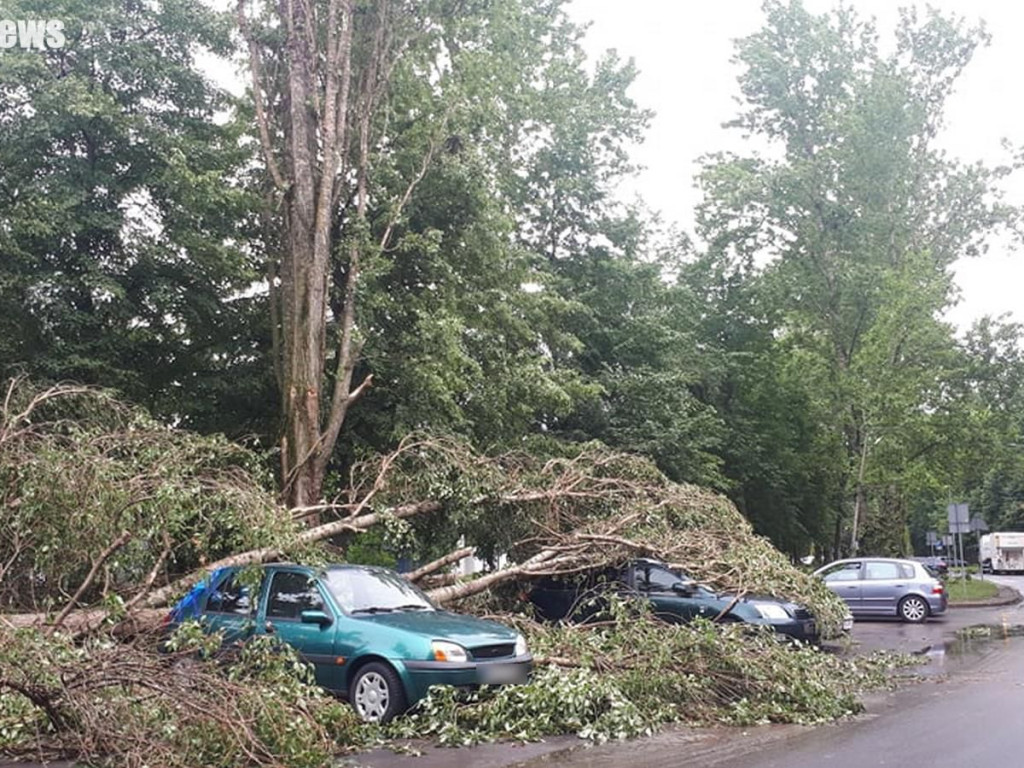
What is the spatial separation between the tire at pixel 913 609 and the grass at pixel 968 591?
734cm

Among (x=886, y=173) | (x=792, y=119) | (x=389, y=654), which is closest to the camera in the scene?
(x=389, y=654)

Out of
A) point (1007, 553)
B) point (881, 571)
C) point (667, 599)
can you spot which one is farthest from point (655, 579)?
point (1007, 553)

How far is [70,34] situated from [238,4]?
2.69 m

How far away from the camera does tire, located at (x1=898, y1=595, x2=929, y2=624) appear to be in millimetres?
20141

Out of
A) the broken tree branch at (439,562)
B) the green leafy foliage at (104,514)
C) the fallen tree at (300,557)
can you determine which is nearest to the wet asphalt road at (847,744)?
the fallen tree at (300,557)

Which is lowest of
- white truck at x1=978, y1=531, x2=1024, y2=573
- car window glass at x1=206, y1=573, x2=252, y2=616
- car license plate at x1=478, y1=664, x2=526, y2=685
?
white truck at x1=978, y1=531, x2=1024, y2=573

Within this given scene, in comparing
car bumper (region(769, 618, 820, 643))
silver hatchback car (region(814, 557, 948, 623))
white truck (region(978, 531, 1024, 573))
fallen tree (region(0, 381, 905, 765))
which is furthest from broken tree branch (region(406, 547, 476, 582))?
white truck (region(978, 531, 1024, 573))

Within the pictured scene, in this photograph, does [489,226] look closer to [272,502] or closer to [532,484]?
[532,484]

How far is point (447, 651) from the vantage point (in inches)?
333

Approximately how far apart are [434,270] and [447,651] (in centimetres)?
1038

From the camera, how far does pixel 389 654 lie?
8.48 metres

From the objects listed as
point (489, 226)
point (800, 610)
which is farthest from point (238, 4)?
point (800, 610)

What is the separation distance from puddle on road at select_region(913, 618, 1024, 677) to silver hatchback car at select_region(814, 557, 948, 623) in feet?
3.52

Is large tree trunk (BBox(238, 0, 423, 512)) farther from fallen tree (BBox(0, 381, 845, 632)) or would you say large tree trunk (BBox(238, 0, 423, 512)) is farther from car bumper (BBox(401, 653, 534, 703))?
car bumper (BBox(401, 653, 534, 703))
